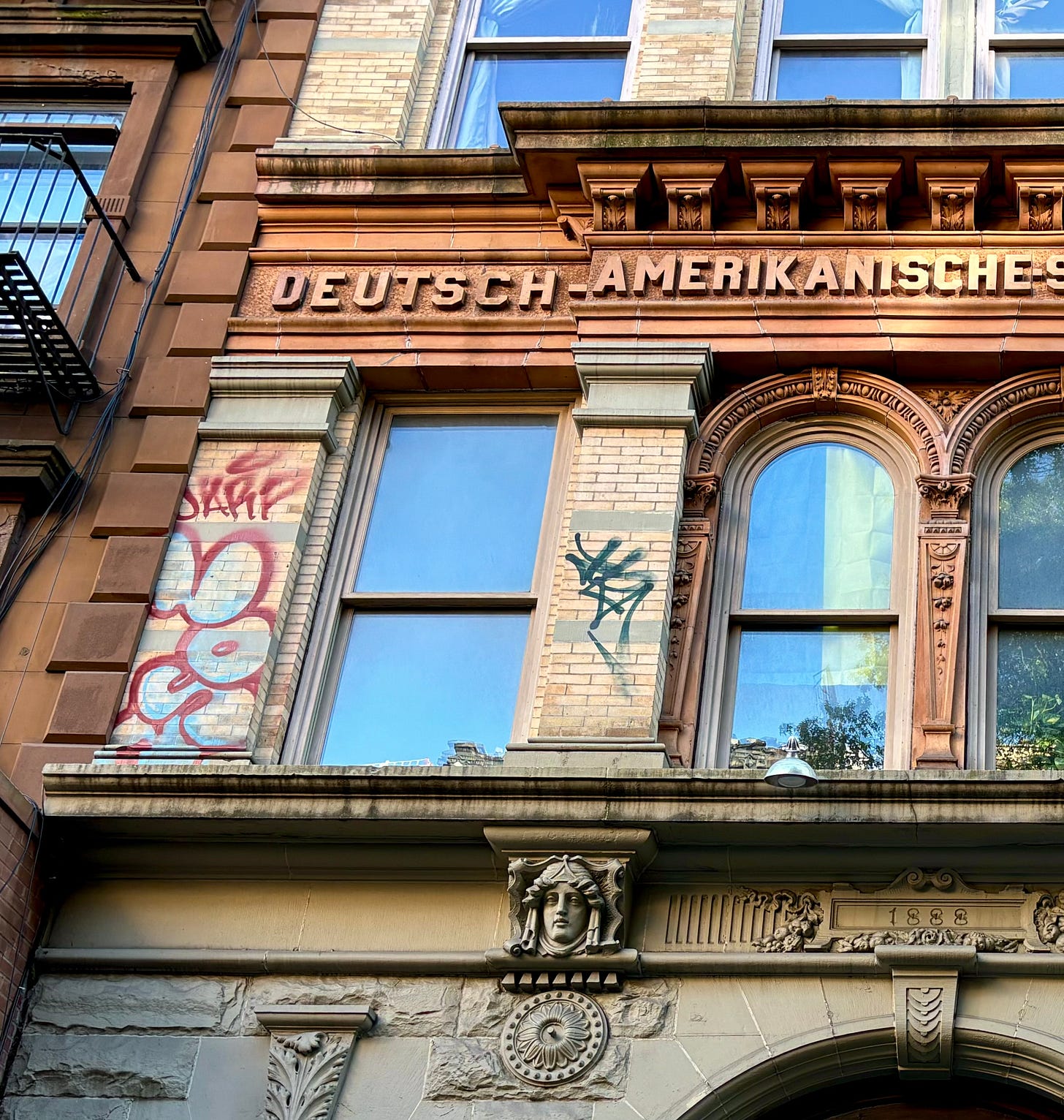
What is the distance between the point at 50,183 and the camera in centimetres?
1472

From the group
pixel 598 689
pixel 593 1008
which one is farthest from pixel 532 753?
pixel 593 1008

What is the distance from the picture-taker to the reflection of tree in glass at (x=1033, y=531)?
11570mm

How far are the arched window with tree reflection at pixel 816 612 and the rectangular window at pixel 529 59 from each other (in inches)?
159

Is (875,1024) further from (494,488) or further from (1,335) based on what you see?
(1,335)

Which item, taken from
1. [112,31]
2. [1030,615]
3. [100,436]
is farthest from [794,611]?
[112,31]

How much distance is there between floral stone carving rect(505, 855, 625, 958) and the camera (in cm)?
996

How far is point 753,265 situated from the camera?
12844 millimetres

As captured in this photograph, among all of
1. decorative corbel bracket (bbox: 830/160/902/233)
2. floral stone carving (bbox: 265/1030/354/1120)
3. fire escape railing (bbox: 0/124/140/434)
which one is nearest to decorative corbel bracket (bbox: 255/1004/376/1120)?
floral stone carving (bbox: 265/1030/354/1120)

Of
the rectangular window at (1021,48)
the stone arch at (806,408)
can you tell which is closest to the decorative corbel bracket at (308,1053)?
the stone arch at (806,408)

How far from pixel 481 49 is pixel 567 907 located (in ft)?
26.0

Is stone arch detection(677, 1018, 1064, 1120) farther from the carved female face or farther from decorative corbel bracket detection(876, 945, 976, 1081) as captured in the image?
the carved female face

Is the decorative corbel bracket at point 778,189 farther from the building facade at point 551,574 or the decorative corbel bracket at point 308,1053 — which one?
the decorative corbel bracket at point 308,1053

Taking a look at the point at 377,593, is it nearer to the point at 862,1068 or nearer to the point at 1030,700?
the point at 1030,700

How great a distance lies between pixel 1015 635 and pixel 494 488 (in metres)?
3.52
